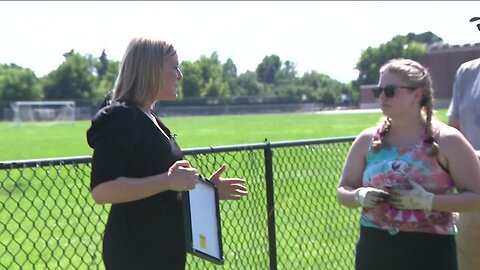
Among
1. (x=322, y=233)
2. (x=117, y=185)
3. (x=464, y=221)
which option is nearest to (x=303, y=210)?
(x=322, y=233)

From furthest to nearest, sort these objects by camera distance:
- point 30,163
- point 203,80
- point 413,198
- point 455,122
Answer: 1. point 203,80
2. point 455,122
3. point 30,163
4. point 413,198

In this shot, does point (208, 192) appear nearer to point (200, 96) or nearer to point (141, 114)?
point (141, 114)

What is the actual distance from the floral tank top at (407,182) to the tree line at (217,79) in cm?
8458

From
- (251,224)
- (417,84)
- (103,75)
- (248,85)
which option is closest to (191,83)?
(103,75)

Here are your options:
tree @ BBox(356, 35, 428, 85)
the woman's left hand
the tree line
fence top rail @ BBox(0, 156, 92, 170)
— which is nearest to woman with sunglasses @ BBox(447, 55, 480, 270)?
the woman's left hand

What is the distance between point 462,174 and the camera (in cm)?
320

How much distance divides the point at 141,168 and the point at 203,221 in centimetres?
41

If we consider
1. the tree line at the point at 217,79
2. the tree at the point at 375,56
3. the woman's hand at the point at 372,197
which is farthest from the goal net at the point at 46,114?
the woman's hand at the point at 372,197

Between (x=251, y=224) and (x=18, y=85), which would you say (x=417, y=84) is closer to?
(x=251, y=224)

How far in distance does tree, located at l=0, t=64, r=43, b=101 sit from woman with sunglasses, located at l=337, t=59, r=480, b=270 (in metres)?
103

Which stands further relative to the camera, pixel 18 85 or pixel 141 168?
pixel 18 85

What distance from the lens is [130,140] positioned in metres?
2.88

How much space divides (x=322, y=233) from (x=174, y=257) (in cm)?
473

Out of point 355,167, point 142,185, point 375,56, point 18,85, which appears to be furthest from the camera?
point 375,56
